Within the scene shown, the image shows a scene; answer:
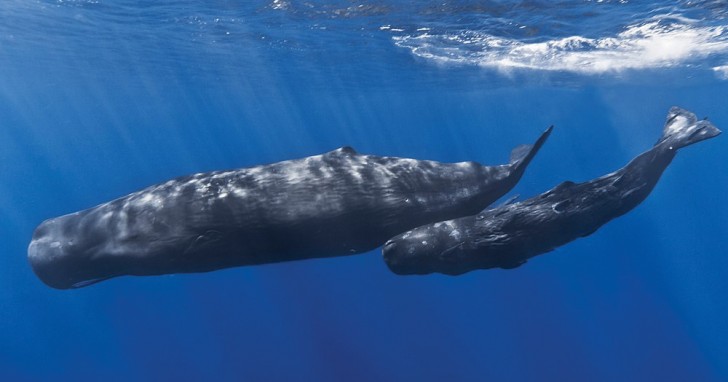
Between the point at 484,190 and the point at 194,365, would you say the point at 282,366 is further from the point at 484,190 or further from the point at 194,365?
the point at 484,190

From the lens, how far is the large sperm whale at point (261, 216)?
5473 millimetres

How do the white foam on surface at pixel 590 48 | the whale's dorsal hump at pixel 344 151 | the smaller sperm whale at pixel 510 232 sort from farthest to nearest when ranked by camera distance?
the white foam on surface at pixel 590 48 < the whale's dorsal hump at pixel 344 151 < the smaller sperm whale at pixel 510 232

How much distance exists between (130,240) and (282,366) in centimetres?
2868

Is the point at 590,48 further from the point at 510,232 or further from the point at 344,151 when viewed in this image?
the point at 510,232

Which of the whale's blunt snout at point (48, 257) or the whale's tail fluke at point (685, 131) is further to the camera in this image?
the whale's tail fluke at point (685, 131)

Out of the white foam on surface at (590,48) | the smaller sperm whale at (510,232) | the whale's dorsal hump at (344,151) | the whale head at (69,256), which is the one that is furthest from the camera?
the white foam on surface at (590,48)

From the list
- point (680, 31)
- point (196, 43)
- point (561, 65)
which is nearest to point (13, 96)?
point (196, 43)

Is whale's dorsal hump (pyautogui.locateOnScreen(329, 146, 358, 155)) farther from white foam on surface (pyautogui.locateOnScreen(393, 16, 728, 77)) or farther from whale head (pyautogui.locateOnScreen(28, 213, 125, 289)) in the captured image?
white foam on surface (pyautogui.locateOnScreen(393, 16, 728, 77))

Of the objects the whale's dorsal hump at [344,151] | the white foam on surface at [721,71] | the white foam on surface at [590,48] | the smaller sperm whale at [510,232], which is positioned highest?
the whale's dorsal hump at [344,151]

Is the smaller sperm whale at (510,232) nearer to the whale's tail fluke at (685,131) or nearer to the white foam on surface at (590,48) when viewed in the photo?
the whale's tail fluke at (685,131)

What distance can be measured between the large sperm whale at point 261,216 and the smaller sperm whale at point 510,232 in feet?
1.60

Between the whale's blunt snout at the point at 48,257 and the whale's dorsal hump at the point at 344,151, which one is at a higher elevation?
the whale's dorsal hump at the point at 344,151

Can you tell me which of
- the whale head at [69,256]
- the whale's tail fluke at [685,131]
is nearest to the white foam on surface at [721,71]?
the whale's tail fluke at [685,131]

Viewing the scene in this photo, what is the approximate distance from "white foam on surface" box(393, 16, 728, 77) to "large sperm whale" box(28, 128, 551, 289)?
1751 centimetres
